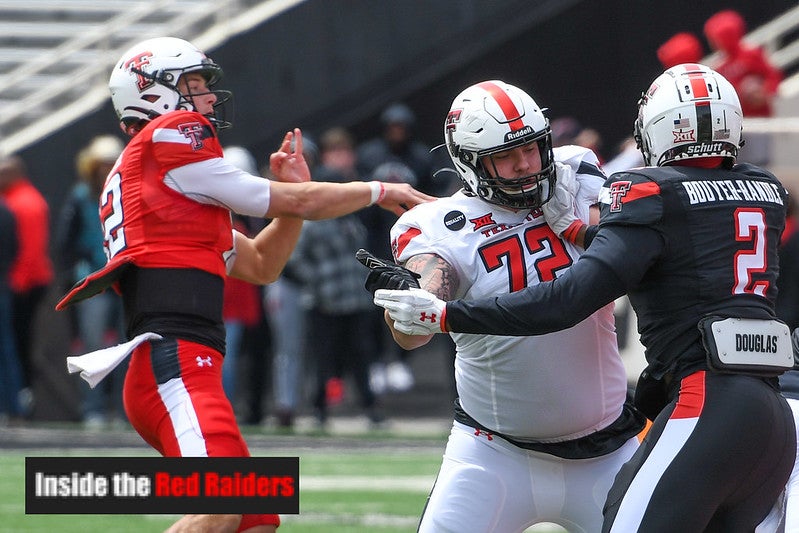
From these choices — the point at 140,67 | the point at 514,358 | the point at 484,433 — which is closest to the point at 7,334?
the point at 140,67

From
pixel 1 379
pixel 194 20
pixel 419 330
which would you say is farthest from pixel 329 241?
pixel 419 330

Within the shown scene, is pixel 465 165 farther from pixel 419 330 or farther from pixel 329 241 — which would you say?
pixel 329 241

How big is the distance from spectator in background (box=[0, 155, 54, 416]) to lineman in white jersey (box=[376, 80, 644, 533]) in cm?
698

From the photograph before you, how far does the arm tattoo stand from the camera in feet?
13.6

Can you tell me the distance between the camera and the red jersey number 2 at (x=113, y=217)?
479 cm

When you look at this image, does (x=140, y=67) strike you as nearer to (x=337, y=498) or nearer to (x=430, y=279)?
(x=430, y=279)

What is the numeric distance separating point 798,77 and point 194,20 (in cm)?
516

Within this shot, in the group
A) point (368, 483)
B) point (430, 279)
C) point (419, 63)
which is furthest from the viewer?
point (419, 63)

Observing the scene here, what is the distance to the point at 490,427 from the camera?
4.36 meters

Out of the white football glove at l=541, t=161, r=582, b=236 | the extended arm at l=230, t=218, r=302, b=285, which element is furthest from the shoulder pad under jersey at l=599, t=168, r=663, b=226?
the extended arm at l=230, t=218, r=302, b=285

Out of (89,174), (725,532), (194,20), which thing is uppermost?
(194,20)

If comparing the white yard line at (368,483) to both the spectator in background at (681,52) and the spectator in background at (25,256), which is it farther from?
the spectator in background at (25,256)

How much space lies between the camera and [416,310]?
386cm

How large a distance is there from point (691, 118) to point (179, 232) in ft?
5.50
